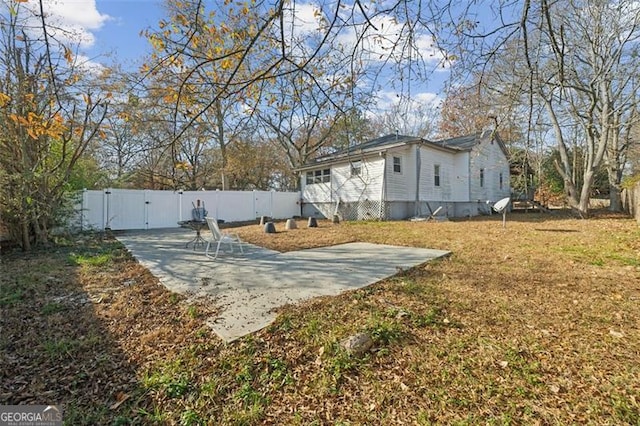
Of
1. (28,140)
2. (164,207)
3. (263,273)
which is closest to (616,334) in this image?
(263,273)

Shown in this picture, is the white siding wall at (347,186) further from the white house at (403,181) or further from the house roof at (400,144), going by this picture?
the house roof at (400,144)

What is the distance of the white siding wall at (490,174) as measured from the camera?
721 inches

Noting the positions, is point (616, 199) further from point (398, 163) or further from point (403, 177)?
point (398, 163)

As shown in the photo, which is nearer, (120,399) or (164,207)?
(120,399)

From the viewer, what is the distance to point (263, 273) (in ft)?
15.9

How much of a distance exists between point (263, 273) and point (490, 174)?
19.8 meters

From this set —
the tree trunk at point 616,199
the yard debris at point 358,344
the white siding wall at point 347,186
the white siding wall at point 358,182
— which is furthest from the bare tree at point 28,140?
the tree trunk at point 616,199

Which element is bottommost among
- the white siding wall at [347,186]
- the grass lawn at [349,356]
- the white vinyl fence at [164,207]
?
the grass lawn at [349,356]

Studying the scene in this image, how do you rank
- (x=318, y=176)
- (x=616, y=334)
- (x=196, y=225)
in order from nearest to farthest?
(x=616, y=334)
(x=196, y=225)
(x=318, y=176)

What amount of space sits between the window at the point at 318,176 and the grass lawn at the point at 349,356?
42.0 feet

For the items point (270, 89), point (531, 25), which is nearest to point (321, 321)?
point (270, 89)

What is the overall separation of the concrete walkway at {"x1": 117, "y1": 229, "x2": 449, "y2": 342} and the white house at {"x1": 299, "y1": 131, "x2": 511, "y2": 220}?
677cm

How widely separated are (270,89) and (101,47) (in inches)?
A: 213

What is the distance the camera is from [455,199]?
17.5 metres
